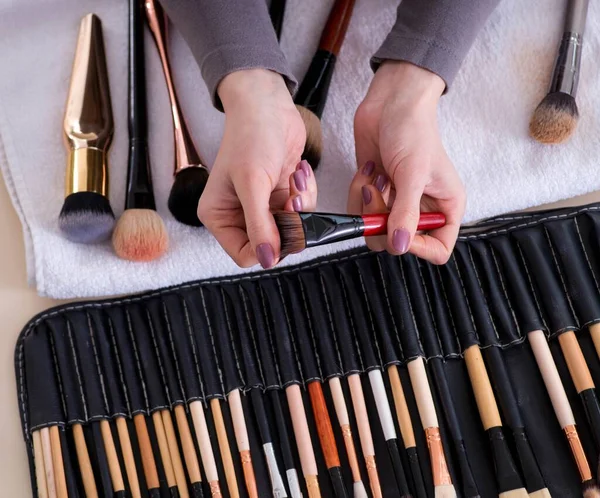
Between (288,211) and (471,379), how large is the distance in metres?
0.26

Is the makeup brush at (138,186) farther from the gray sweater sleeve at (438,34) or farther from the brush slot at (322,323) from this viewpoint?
the gray sweater sleeve at (438,34)

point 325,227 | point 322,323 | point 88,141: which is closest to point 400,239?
point 325,227

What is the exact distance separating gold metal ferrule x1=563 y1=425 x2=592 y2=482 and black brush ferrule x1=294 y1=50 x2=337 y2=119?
1.35 ft

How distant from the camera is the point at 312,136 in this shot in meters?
0.68

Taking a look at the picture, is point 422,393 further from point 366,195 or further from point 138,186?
point 138,186

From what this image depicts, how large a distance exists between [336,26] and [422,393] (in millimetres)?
422

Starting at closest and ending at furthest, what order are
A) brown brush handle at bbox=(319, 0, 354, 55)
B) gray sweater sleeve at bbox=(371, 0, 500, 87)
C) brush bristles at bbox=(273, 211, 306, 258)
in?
brush bristles at bbox=(273, 211, 306, 258) → gray sweater sleeve at bbox=(371, 0, 500, 87) → brown brush handle at bbox=(319, 0, 354, 55)

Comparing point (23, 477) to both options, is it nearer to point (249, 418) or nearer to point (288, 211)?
point (249, 418)

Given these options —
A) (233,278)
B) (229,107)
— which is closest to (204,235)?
(233,278)

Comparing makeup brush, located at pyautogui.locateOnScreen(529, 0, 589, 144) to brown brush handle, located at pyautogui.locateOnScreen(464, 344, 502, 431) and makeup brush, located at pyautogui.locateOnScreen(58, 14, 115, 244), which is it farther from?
makeup brush, located at pyautogui.locateOnScreen(58, 14, 115, 244)

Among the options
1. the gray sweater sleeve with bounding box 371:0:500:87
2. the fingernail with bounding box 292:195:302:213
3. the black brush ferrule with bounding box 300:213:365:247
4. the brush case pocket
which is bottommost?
the brush case pocket

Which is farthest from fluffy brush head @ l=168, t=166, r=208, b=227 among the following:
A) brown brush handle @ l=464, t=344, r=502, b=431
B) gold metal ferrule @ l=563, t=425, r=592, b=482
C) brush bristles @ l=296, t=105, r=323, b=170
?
gold metal ferrule @ l=563, t=425, r=592, b=482

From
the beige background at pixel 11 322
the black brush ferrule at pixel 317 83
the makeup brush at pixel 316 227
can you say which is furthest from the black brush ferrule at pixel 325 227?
the beige background at pixel 11 322

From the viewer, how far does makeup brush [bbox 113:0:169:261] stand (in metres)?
0.68
